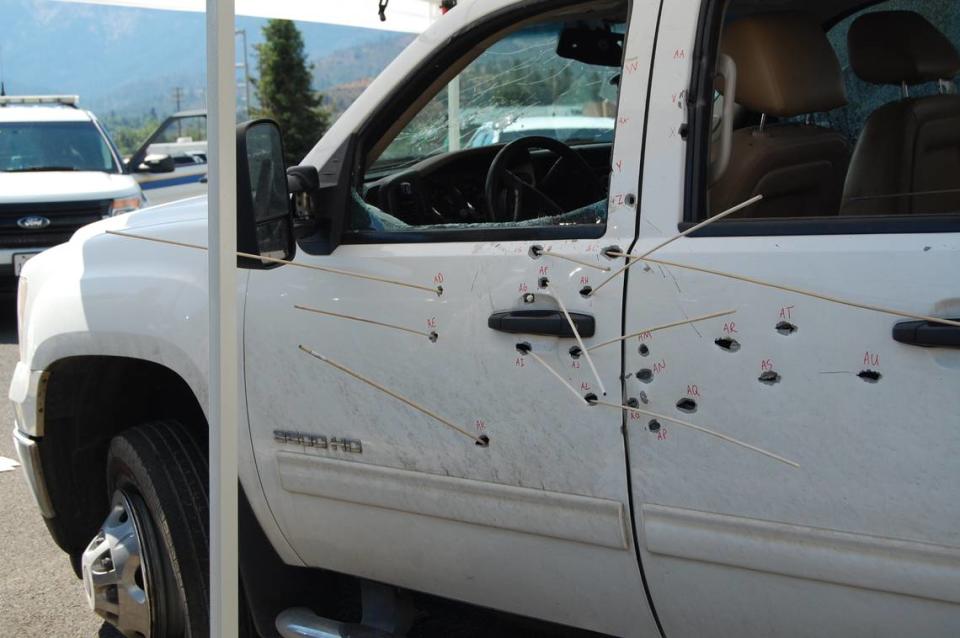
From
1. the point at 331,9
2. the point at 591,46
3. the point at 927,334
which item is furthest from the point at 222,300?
the point at 331,9

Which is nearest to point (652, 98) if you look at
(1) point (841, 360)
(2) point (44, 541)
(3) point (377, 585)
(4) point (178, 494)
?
(1) point (841, 360)

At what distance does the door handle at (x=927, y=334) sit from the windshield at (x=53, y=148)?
9.37 m

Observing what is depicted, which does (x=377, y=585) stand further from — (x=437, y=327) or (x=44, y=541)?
(x=44, y=541)

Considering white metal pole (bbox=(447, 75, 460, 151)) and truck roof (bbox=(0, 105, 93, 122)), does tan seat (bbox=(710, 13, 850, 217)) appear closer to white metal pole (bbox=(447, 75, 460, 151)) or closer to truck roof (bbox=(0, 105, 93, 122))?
white metal pole (bbox=(447, 75, 460, 151))

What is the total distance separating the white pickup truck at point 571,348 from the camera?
2010 millimetres

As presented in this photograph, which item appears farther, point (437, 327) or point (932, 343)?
point (437, 327)

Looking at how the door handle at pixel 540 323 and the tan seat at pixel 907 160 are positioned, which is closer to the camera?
the door handle at pixel 540 323

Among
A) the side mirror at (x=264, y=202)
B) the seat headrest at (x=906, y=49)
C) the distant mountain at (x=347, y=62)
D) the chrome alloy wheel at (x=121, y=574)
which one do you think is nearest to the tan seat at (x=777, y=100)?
the seat headrest at (x=906, y=49)

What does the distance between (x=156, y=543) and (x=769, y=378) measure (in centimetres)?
189

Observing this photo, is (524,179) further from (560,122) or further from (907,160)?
(907,160)

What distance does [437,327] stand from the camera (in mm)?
2461

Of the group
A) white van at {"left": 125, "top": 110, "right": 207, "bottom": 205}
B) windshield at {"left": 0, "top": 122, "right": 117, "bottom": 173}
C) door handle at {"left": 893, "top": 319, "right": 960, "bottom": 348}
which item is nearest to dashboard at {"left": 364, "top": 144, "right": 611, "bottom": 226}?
door handle at {"left": 893, "top": 319, "right": 960, "bottom": 348}

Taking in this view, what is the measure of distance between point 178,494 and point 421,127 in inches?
48.0

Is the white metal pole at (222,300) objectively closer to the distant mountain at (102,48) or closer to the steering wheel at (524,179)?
the steering wheel at (524,179)
